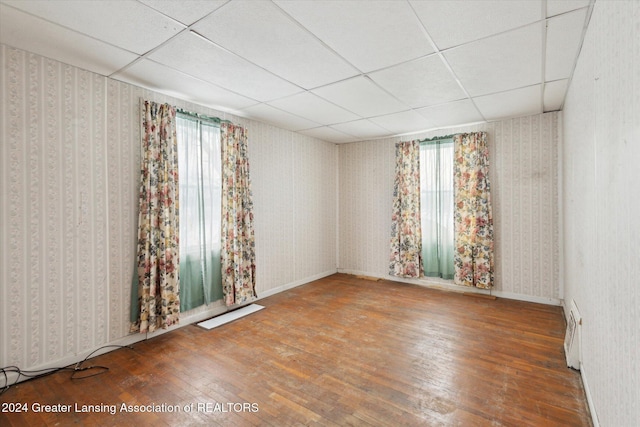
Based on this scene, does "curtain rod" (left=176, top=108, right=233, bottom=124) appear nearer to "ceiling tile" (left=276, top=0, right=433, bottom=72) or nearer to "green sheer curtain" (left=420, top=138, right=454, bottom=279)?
"ceiling tile" (left=276, top=0, right=433, bottom=72)

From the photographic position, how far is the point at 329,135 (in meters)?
5.37

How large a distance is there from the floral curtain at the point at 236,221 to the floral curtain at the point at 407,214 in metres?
2.58

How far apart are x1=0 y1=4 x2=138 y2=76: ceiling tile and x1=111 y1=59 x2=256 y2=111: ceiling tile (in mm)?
134

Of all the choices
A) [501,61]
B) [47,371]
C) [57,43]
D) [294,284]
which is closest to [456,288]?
[294,284]

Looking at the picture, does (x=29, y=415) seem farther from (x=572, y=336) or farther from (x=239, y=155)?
(x=572, y=336)

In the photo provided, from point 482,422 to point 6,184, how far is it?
12.6 feet

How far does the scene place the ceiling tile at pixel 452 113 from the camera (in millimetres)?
3716

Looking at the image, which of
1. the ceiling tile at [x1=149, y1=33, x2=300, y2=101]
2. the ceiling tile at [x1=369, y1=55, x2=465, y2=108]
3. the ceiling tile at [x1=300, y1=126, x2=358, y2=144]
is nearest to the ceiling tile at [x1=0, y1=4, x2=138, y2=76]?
the ceiling tile at [x1=149, y1=33, x2=300, y2=101]

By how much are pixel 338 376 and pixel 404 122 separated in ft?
11.8

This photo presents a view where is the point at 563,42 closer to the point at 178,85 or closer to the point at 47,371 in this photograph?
the point at 178,85

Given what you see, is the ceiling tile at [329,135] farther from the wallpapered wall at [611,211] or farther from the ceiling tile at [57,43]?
the wallpapered wall at [611,211]

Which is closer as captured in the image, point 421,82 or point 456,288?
point 421,82

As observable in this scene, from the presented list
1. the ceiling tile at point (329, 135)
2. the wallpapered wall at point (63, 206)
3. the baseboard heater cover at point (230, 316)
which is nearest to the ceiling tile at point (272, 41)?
the wallpapered wall at point (63, 206)

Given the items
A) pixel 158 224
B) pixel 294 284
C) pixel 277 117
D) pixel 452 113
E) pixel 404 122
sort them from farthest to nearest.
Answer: pixel 294 284
pixel 404 122
pixel 277 117
pixel 452 113
pixel 158 224
